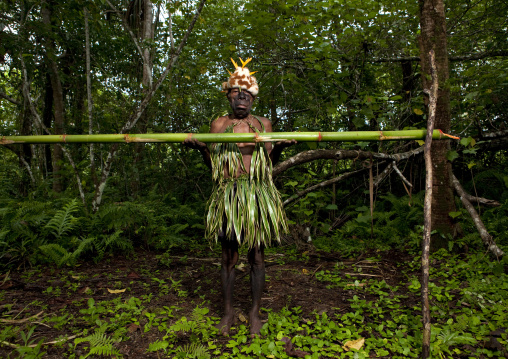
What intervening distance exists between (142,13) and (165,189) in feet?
12.1

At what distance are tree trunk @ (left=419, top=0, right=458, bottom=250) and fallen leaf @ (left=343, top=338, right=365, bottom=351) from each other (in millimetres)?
2194

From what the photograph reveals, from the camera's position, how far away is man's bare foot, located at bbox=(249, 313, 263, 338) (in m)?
2.61

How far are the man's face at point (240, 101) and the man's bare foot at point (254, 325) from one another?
1.67m

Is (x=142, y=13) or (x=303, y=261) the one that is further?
(x=142, y=13)

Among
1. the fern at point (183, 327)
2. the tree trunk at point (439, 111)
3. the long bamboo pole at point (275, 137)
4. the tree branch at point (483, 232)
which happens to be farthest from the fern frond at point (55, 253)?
Answer: the tree branch at point (483, 232)

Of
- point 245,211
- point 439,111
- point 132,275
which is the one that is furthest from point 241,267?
point 439,111

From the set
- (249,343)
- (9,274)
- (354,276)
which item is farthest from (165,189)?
(249,343)

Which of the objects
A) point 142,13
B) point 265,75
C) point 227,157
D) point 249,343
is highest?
point 142,13

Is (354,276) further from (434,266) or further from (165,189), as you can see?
(165,189)

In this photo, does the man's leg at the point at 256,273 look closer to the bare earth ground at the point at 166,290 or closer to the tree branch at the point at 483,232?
the bare earth ground at the point at 166,290

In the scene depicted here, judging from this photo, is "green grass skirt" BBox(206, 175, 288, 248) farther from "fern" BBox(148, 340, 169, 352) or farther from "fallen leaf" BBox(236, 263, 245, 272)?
"fallen leaf" BBox(236, 263, 245, 272)

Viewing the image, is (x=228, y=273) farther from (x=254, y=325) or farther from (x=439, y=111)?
(x=439, y=111)

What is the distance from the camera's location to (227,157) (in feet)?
9.16

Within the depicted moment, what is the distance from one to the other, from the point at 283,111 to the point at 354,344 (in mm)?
4748
